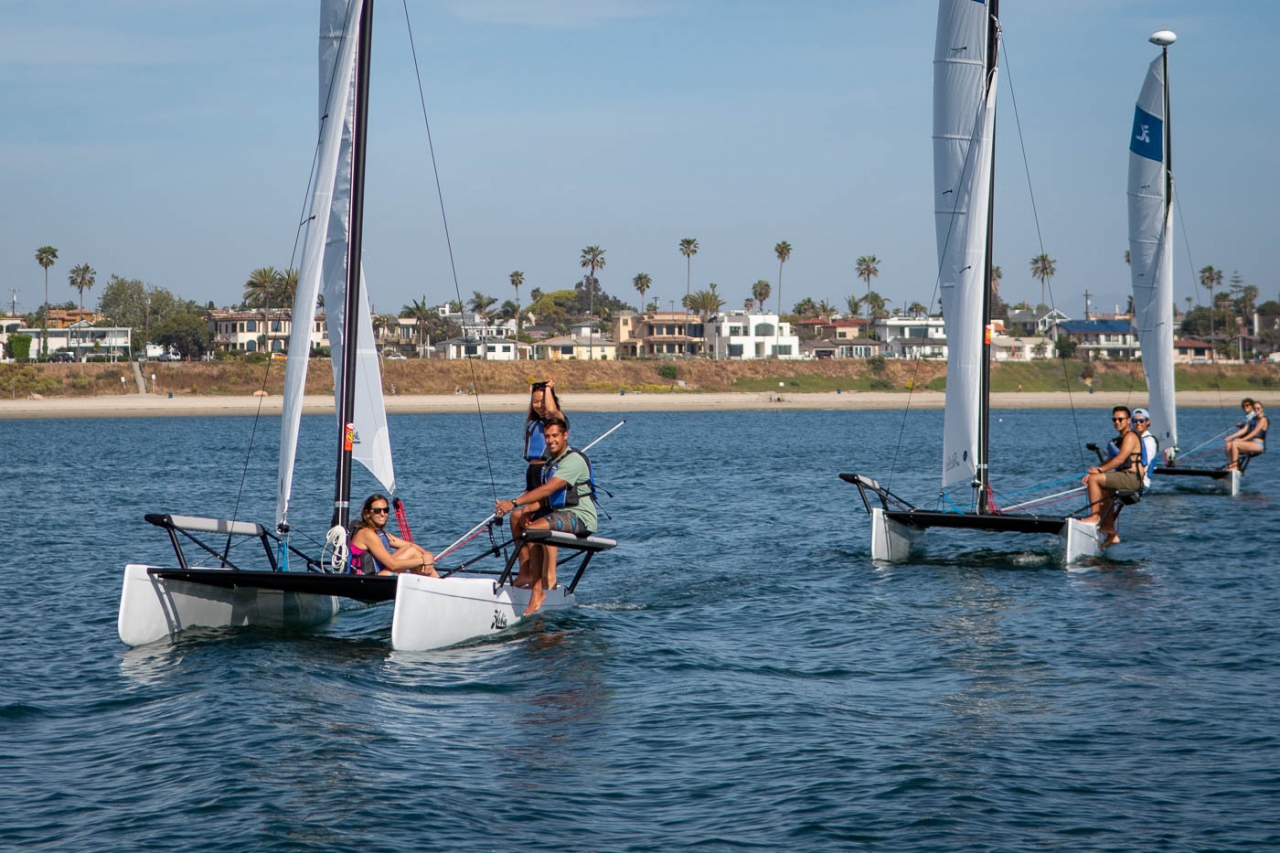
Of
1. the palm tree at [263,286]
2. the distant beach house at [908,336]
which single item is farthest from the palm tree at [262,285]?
the distant beach house at [908,336]

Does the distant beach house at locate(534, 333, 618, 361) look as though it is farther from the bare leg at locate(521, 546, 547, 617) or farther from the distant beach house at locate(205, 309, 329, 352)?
the bare leg at locate(521, 546, 547, 617)

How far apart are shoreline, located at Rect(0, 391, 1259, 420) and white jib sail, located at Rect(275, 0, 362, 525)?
70.4 meters

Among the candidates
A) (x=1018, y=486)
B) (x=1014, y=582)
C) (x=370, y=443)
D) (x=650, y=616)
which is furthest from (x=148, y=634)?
(x=1018, y=486)

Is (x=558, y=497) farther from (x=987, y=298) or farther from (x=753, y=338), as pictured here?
(x=753, y=338)

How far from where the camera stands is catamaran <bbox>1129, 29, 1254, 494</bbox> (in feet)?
98.6

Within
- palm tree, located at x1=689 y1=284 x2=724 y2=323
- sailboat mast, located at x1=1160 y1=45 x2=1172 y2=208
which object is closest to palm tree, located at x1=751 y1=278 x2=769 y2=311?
palm tree, located at x1=689 y1=284 x2=724 y2=323

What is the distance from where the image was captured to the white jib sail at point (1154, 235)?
30.1m

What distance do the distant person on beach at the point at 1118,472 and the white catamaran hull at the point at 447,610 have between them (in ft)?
31.1

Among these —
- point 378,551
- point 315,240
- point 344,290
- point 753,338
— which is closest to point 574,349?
point 753,338

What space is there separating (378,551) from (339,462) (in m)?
1.24

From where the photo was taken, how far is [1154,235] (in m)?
30.1

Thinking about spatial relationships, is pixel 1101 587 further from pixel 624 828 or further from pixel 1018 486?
pixel 1018 486

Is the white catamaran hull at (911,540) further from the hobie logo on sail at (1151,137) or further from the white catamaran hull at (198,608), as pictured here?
the hobie logo on sail at (1151,137)

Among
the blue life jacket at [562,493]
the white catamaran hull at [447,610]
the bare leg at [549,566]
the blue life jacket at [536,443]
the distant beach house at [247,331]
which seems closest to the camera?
the white catamaran hull at [447,610]
